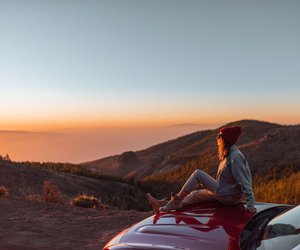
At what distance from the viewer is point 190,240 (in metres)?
4.59

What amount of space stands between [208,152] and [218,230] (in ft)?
180

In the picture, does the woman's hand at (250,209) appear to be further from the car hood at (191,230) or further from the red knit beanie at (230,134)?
the red knit beanie at (230,134)

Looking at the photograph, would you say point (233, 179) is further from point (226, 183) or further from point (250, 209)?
point (250, 209)

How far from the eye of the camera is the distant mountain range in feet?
140

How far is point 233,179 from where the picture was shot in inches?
242

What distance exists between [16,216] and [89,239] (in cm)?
269

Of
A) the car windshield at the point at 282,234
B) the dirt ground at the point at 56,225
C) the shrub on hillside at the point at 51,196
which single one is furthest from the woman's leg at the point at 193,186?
the shrub on hillside at the point at 51,196

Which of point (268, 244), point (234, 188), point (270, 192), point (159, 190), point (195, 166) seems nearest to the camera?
point (268, 244)

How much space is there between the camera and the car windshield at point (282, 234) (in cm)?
398

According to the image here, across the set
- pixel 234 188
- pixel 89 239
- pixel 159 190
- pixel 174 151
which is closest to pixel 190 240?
pixel 234 188

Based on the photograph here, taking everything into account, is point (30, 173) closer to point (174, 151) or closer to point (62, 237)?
point (62, 237)

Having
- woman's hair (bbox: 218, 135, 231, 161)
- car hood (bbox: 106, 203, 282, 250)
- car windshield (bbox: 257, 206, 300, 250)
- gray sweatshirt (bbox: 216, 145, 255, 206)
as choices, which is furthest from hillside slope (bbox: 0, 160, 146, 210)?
car windshield (bbox: 257, 206, 300, 250)

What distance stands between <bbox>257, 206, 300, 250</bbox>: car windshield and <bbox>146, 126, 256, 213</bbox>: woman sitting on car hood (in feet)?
4.32

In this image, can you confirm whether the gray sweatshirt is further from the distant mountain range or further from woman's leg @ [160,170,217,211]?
the distant mountain range
